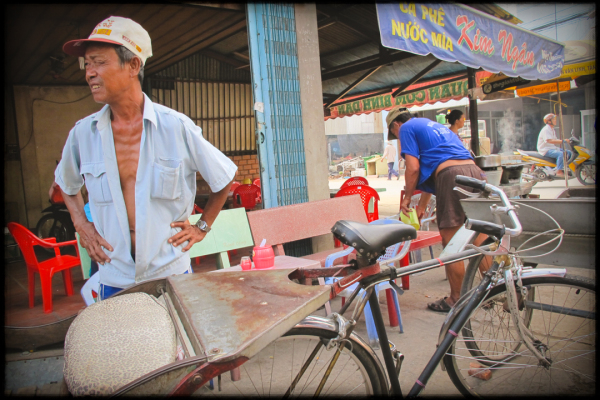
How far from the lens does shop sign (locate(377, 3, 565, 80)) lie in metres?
4.04

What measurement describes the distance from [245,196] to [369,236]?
5373 millimetres

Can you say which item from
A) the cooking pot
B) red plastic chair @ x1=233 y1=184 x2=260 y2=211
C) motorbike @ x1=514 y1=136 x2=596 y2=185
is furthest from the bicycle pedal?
motorbike @ x1=514 y1=136 x2=596 y2=185

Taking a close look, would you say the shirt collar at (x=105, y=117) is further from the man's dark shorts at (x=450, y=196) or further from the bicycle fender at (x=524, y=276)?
the man's dark shorts at (x=450, y=196)

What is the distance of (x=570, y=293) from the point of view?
6.89 ft

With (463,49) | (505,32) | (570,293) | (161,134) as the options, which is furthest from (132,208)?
(505,32)

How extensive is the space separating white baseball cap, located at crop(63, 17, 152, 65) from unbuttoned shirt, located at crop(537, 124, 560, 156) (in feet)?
→ 45.8

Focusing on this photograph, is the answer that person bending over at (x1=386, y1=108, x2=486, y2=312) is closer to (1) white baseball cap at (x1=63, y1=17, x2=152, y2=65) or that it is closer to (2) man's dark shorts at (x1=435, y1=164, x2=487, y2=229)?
(2) man's dark shorts at (x1=435, y1=164, x2=487, y2=229)

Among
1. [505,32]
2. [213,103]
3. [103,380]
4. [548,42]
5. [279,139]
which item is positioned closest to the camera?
[103,380]

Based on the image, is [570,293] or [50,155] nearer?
[570,293]

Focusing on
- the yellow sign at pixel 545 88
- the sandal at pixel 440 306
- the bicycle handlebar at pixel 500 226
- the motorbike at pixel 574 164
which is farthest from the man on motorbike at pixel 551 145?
the bicycle handlebar at pixel 500 226

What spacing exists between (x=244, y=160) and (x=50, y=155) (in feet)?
14.0

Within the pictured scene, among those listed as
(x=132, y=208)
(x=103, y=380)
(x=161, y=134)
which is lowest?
(x=103, y=380)

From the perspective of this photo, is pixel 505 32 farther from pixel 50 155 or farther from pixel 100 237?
pixel 50 155

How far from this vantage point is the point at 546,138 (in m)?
12.9
